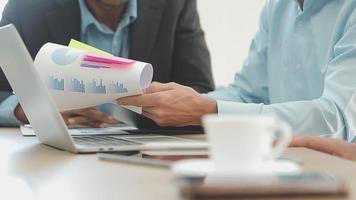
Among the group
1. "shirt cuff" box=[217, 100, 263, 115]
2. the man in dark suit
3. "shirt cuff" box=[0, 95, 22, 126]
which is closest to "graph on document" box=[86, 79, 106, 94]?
"shirt cuff" box=[217, 100, 263, 115]

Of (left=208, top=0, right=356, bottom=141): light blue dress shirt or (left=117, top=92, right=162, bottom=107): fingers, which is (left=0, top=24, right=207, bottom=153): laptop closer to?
(left=117, top=92, right=162, bottom=107): fingers

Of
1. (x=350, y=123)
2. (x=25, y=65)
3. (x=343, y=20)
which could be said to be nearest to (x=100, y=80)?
(x=25, y=65)

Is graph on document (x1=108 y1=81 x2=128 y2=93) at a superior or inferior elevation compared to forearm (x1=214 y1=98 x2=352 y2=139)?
superior

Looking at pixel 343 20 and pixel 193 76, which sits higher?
pixel 343 20

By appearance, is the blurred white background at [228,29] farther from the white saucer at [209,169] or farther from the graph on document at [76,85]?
the white saucer at [209,169]

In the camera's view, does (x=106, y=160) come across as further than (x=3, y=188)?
Yes

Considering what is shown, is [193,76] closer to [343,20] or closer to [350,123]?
[343,20]

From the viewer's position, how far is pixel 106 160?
0.71 m

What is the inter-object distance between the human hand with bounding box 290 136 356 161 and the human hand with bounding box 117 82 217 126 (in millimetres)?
253

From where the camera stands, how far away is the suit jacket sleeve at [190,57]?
69.5 inches

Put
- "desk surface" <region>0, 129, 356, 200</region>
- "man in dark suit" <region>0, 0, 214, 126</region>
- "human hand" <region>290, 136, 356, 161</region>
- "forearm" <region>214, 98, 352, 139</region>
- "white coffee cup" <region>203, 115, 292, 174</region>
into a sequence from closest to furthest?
"white coffee cup" <region>203, 115, 292, 174</region>
"desk surface" <region>0, 129, 356, 200</region>
"human hand" <region>290, 136, 356, 161</region>
"forearm" <region>214, 98, 352, 139</region>
"man in dark suit" <region>0, 0, 214, 126</region>

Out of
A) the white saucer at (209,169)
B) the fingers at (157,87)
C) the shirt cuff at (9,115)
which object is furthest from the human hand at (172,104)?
the white saucer at (209,169)

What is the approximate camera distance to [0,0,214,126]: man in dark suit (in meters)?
1.70

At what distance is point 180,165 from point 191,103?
676mm
